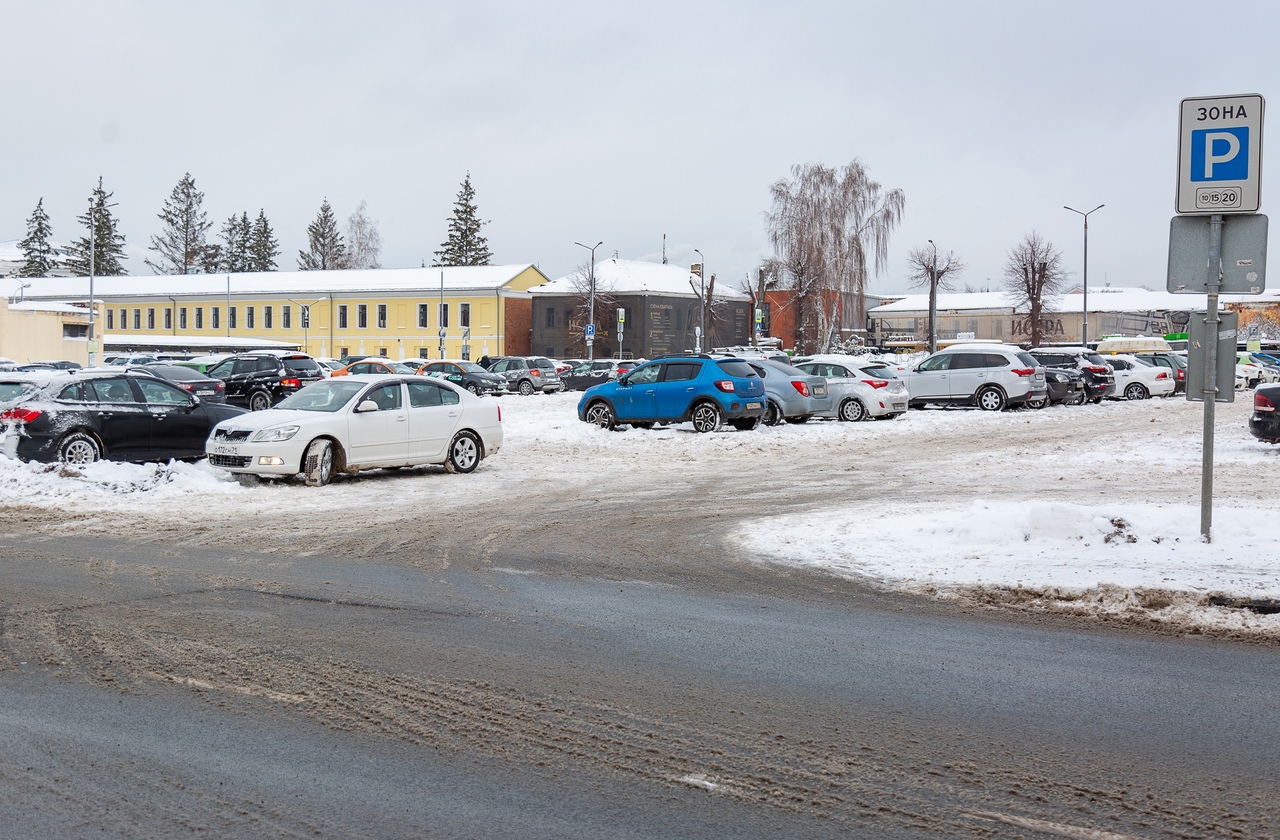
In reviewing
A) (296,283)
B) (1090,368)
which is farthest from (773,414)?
(296,283)

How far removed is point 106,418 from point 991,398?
919 inches

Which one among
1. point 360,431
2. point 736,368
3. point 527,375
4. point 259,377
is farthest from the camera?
point 527,375

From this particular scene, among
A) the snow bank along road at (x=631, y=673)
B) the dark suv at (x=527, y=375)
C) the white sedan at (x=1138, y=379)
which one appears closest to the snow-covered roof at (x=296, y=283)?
the dark suv at (x=527, y=375)

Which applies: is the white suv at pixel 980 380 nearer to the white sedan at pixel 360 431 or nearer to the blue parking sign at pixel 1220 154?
the white sedan at pixel 360 431

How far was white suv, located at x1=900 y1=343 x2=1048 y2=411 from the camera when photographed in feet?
104

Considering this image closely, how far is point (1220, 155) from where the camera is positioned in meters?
9.45

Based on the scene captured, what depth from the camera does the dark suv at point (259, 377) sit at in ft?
111

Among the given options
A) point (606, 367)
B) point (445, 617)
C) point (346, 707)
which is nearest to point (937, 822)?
point (346, 707)

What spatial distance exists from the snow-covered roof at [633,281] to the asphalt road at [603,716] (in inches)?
3138

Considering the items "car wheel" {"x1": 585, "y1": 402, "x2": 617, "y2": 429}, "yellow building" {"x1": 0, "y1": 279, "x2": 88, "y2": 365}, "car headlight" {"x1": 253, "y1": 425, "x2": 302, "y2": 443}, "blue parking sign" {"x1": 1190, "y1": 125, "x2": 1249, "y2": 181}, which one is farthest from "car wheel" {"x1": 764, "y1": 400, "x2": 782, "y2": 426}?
"yellow building" {"x1": 0, "y1": 279, "x2": 88, "y2": 365}

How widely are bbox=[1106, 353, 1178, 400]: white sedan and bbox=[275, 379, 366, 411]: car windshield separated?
97.6ft

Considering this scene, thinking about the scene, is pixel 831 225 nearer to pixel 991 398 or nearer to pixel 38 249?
pixel 991 398

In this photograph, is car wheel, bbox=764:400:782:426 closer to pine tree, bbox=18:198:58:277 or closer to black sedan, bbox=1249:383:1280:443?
black sedan, bbox=1249:383:1280:443

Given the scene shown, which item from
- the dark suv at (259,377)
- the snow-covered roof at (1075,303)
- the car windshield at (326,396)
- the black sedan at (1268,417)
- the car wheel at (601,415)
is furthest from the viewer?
the snow-covered roof at (1075,303)
